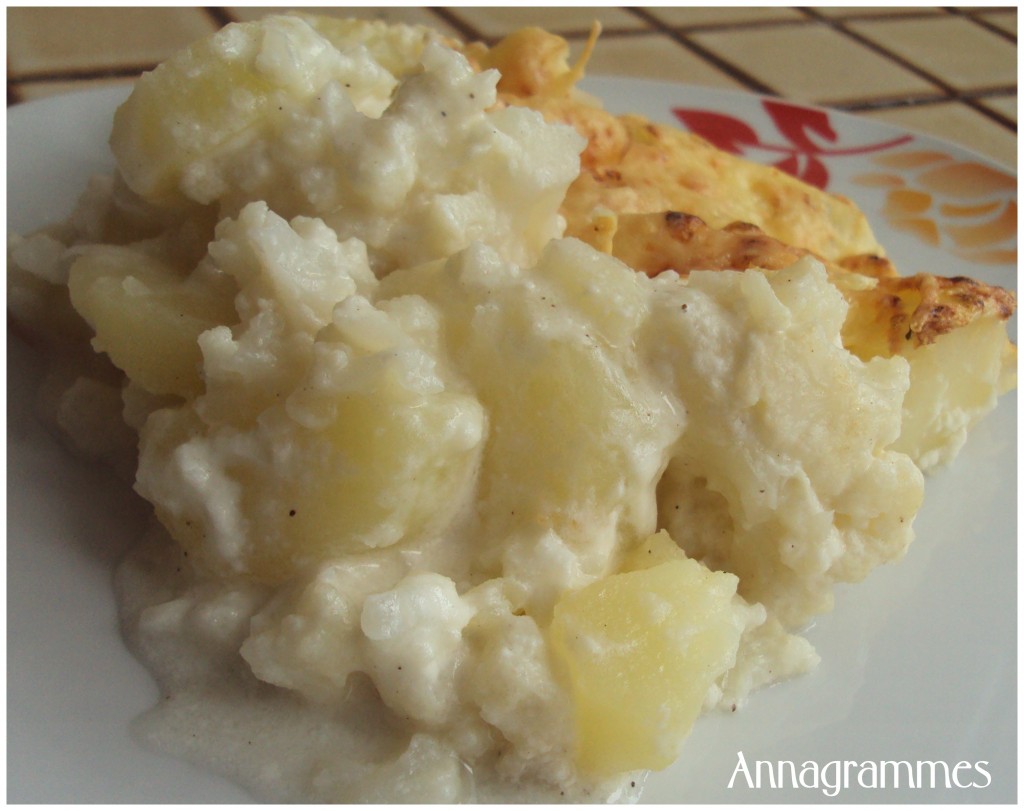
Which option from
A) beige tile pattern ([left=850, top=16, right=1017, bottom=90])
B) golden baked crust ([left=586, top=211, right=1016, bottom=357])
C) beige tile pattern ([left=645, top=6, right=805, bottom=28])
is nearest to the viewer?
golden baked crust ([left=586, top=211, right=1016, bottom=357])

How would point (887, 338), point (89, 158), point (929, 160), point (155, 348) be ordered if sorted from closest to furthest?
1. point (155, 348)
2. point (887, 338)
3. point (89, 158)
4. point (929, 160)

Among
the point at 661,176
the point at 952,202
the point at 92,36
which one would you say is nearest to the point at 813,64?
the point at 952,202

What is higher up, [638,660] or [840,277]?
[840,277]

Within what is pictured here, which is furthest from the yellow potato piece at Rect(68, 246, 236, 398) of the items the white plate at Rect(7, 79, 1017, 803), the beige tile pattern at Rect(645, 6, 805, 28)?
the beige tile pattern at Rect(645, 6, 805, 28)

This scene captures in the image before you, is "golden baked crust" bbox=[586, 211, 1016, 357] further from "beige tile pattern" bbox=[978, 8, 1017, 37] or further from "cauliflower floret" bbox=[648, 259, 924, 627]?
"beige tile pattern" bbox=[978, 8, 1017, 37]

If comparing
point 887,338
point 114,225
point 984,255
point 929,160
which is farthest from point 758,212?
point 114,225

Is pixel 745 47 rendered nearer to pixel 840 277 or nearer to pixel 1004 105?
pixel 1004 105

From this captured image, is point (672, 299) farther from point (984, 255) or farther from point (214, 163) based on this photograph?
point (984, 255)
